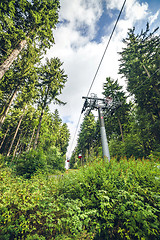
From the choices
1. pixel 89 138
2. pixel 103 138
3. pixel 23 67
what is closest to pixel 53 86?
pixel 23 67

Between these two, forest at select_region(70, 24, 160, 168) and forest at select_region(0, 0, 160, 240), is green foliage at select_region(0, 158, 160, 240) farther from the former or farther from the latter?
forest at select_region(70, 24, 160, 168)

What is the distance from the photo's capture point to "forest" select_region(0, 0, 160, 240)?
2.29 m

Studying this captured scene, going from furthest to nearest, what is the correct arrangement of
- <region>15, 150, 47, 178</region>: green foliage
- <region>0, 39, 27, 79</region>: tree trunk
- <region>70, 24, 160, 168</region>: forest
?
<region>70, 24, 160, 168</region>: forest → <region>15, 150, 47, 178</region>: green foliage → <region>0, 39, 27, 79</region>: tree trunk

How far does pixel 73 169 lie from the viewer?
32.7 ft

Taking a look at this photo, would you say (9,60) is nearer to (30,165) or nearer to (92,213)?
(30,165)

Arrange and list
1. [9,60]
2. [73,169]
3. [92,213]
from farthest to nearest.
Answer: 1. [73,169]
2. [9,60]
3. [92,213]

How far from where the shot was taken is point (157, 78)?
33.3 ft

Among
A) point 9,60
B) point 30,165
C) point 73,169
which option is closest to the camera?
point 9,60

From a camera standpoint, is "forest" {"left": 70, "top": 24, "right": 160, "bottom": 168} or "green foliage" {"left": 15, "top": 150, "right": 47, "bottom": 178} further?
"forest" {"left": 70, "top": 24, "right": 160, "bottom": 168}

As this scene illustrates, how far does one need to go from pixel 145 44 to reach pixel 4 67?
15547 millimetres

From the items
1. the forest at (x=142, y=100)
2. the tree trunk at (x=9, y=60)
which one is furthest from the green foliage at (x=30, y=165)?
the tree trunk at (x=9, y=60)

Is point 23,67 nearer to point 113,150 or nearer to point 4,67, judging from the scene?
point 4,67

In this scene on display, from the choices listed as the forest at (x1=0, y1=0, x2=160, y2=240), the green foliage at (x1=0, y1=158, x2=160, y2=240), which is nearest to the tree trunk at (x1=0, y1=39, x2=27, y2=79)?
the forest at (x1=0, y1=0, x2=160, y2=240)

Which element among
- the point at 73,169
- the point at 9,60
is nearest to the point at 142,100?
the point at 73,169
